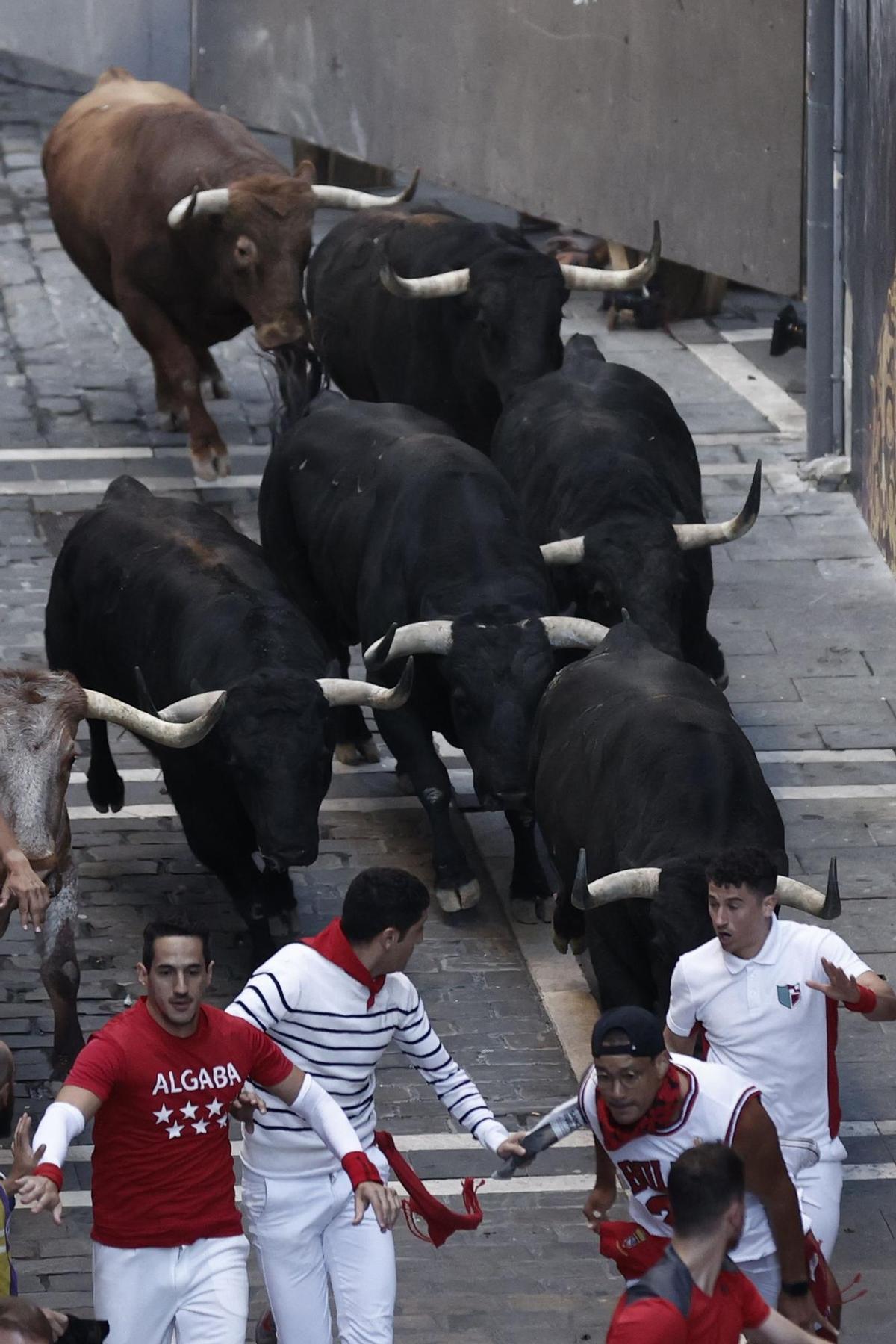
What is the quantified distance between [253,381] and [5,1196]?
40.0 feet

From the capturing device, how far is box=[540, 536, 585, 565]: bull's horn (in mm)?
11195

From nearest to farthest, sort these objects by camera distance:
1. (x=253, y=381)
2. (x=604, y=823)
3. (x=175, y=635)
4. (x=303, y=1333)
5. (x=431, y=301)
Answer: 1. (x=303, y=1333)
2. (x=604, y=823)
3. (x=175, y=635)
4. (x=431, y=301)
5. (x=253, y=381)

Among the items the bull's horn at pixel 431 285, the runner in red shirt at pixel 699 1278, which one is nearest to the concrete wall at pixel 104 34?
the bull's horn at pixel 431 285

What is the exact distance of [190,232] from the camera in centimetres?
1532

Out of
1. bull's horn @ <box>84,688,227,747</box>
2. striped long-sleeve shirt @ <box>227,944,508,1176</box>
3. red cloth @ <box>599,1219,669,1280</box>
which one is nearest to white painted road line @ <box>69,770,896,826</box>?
bull's horn @ <box>84,688,227,747</box>

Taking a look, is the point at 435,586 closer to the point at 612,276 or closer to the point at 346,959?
the point at 346,959

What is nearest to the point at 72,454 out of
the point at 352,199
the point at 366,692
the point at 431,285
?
the point at 352,199

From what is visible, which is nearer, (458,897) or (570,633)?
(570,633)

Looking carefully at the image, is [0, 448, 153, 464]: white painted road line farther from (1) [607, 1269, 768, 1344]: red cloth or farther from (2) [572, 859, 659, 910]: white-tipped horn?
(1) [607, 1269, 768, 1344]: red cloth

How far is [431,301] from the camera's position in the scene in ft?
45.9

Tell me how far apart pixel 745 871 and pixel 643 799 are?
177 cm

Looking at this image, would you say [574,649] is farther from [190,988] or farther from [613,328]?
[613,328]

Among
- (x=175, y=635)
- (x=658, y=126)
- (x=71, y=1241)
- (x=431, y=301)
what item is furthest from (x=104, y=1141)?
(x=658, y=126)

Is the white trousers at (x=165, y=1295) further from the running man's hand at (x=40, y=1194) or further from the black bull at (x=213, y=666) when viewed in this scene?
the black bull at (x=213, y=666)
